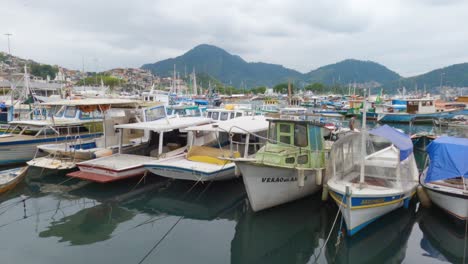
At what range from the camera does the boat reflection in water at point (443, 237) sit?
25.5 ft

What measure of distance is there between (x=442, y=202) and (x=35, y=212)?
13548 millimetres

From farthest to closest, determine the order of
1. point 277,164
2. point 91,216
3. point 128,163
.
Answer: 1. point 128,163
2. point 91,216
3. point 277,164

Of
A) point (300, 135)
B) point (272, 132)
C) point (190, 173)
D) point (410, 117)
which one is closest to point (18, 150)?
point (190, 173)

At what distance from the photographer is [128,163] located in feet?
40.3

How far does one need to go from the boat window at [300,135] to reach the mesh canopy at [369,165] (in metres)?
1.00

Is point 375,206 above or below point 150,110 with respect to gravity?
below

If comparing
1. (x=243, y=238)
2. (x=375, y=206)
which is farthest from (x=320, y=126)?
(x=243, y=238)

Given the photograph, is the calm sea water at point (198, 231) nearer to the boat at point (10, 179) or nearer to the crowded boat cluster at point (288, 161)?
the boat at point (10, 179)

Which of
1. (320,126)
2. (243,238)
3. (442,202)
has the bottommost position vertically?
(243,238)

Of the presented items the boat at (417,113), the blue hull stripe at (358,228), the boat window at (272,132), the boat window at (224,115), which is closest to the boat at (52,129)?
the boat window at (224,115)

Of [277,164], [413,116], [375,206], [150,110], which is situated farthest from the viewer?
[413,116]

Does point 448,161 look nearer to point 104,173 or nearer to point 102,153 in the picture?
point 104,173

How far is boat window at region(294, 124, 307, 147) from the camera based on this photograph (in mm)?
9984

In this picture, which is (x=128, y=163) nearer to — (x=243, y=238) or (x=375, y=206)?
(x=243, y=238)
